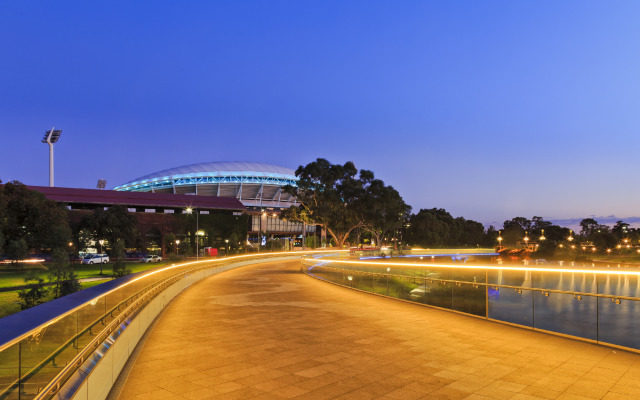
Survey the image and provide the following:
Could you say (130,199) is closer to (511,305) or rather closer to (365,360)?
(511,305)

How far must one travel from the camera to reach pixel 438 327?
32.9 ft

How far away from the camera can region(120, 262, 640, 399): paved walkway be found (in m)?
5.78

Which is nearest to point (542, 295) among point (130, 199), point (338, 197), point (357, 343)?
point (357, 343)

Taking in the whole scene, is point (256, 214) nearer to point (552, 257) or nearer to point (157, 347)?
point (552, 257)

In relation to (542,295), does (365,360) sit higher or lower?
lower

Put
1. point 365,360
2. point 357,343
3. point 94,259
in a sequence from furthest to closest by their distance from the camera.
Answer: point 94,259 < point 357,343 < point 365,360

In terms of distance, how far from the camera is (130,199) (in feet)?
244

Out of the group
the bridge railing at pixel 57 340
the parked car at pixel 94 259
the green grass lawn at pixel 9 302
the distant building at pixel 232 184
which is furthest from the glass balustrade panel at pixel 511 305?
the distant building at pixel 232 184

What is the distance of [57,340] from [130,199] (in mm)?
76576

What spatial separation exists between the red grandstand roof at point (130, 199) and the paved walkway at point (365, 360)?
66.4 metres

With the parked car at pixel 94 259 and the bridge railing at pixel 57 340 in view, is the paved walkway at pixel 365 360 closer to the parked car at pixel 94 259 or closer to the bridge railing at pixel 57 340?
the bridge railing at pixel 57 340

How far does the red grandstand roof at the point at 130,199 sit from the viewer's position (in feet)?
234

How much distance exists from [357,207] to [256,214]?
39356 mm

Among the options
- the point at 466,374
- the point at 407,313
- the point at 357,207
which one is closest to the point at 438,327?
the point at 407,313
